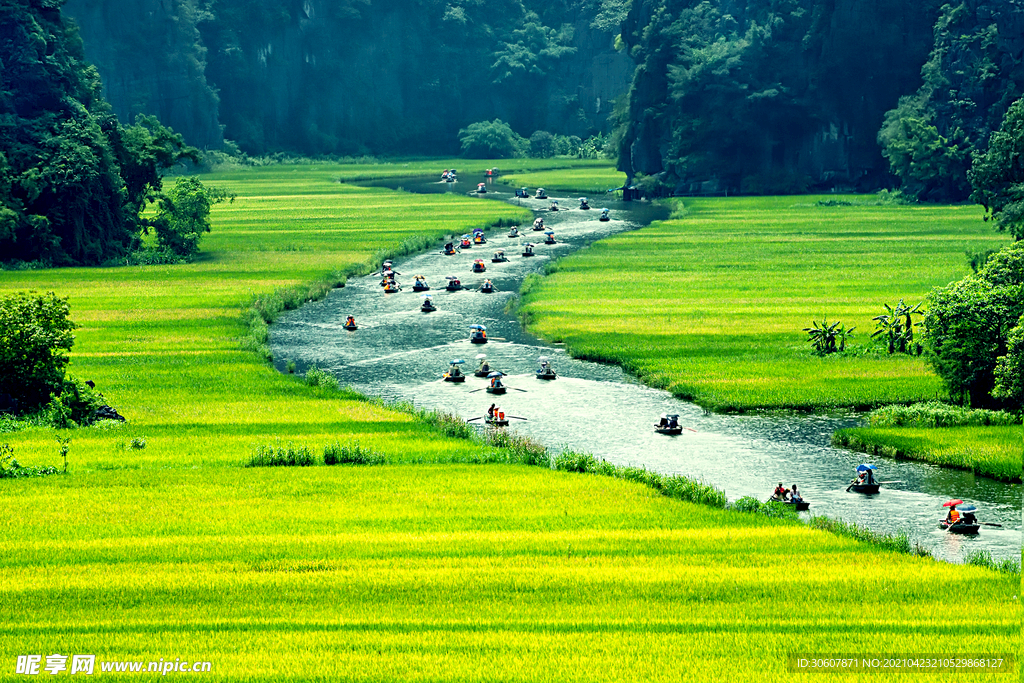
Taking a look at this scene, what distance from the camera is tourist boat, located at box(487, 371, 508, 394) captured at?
53562mm

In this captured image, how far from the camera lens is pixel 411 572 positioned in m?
Result: 30.8

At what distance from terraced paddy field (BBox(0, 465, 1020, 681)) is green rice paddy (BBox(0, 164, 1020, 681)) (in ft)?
0.25

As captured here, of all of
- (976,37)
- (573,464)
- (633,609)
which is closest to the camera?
(633,609)

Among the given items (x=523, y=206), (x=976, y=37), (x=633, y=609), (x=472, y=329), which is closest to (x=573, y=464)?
(x=633, y=609)

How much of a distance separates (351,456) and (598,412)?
38.1 feet

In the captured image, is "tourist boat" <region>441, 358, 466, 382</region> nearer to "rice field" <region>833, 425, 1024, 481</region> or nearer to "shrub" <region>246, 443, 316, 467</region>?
"shrub" <region>246, 443, 316, 467</region>

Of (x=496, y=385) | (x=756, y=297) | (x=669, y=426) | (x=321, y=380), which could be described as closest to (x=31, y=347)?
(x=321, y=380)

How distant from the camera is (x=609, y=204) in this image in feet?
478

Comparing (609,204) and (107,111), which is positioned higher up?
(107,111)

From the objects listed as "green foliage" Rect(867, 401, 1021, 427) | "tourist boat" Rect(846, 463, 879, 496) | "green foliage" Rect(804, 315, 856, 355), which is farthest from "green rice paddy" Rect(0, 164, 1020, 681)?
"green foliage" Rect(804, 315, 856, 355)

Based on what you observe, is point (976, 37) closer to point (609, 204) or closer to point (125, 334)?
point (609, 204)

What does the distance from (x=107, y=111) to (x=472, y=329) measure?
56.5 metres

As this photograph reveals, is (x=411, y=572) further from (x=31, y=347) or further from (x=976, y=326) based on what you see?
(x=976, y=326)

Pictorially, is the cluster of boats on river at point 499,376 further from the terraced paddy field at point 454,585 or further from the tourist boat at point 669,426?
the terraced paddy field at point 454,585
